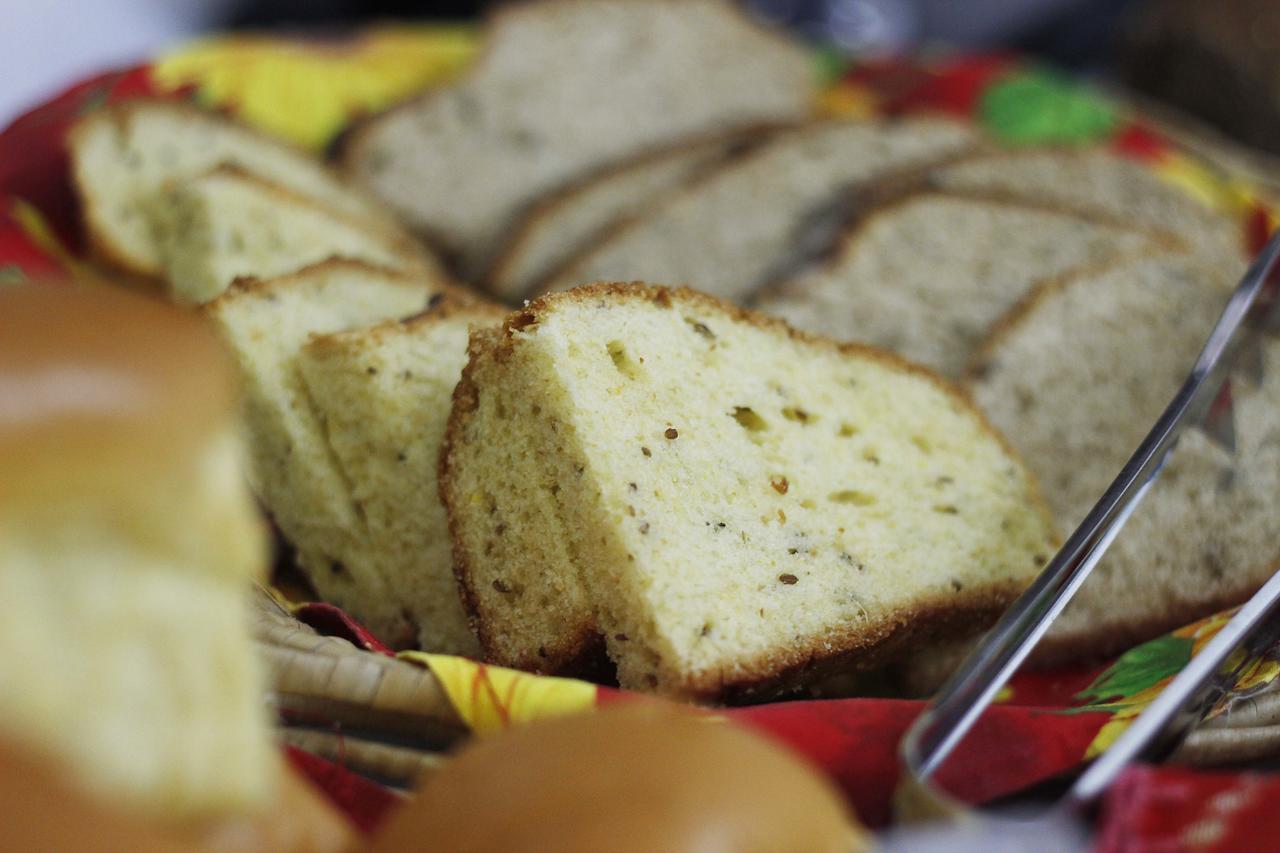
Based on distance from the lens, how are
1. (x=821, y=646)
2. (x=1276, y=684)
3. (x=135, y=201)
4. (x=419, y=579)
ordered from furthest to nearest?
(x=135, y=201)
(x=419, y=579)
(x=821, y=646)
(x=1276, y=684)

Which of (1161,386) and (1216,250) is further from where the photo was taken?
(1216,250)

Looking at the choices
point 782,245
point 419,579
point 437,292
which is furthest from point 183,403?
point 782,245

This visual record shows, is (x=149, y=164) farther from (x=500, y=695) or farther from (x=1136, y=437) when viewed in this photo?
(x=1136, y=437)

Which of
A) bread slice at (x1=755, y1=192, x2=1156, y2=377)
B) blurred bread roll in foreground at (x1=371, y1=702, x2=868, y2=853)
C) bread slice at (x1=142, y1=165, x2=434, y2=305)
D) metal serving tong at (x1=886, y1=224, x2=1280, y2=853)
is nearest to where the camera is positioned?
blurred bread roll in foreground at (x1=371, y1=702, x2=868, y2=853)

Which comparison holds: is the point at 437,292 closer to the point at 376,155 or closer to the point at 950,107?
the point at 376,155

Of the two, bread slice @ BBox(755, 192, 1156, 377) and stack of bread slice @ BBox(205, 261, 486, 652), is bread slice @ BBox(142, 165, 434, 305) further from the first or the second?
bread slice @ BBox(755, 192, 1156, 377)

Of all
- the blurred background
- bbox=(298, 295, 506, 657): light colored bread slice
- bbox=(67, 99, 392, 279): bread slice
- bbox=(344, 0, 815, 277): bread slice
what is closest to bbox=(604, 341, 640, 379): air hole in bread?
bbox=(298, 295, 506, 657): light colored bread slice

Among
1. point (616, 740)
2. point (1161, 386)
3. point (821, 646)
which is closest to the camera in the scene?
point (616, 740)

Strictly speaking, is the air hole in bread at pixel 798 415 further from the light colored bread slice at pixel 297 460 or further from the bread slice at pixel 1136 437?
the light colored bread slice at pixel 297 460
